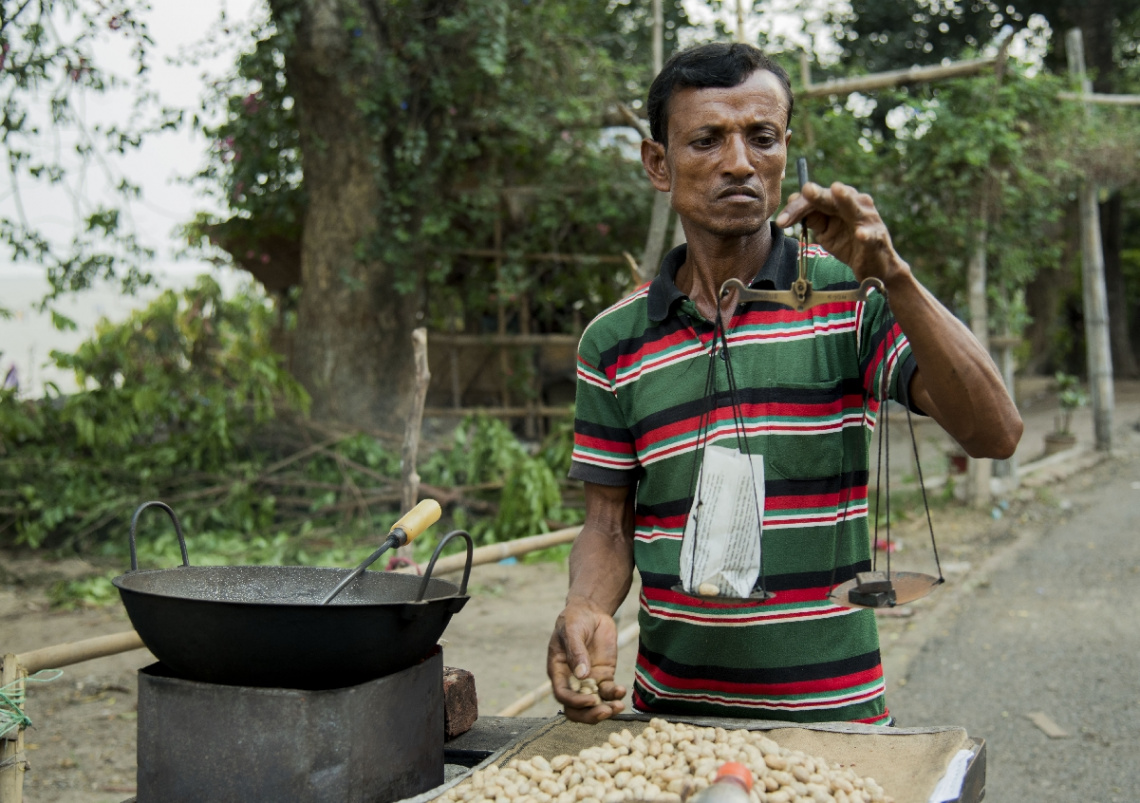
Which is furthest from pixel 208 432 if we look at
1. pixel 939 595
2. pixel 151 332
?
pixel 939 595

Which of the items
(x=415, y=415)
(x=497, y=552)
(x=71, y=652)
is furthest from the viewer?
(x=415, y=415)

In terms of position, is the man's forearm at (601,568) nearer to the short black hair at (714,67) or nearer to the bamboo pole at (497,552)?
the short black hair at (714,67)

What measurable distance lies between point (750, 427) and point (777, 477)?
0.09 meters

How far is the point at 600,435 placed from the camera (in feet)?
5.72

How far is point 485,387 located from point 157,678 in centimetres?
769

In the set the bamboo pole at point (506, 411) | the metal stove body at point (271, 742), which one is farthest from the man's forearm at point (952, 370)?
the bamboo pole at point (506, 411)

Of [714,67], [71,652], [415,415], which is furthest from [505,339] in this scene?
[714,67]

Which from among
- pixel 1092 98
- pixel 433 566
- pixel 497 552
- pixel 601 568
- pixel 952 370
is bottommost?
pixel 497 552

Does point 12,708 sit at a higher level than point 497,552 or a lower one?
higher

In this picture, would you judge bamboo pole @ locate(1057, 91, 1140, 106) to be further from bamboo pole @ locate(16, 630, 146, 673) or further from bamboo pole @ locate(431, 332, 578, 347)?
bamboo pole @ locate(16, 630, 146, 673)

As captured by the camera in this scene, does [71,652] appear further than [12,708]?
Yes

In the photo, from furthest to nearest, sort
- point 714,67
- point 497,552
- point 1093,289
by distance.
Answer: point 1093,289
point 497,552
point 714,67

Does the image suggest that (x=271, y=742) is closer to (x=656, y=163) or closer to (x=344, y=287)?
(x=656, y=163)

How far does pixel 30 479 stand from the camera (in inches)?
263
